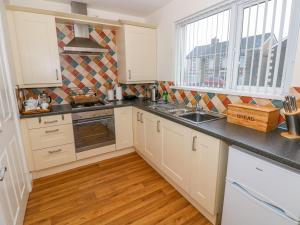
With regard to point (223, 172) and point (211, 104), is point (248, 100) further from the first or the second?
point (223, 172)

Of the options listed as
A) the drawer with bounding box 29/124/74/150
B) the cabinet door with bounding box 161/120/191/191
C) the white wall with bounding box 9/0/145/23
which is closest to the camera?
the cabinet door with bounding box 161/120/191/191

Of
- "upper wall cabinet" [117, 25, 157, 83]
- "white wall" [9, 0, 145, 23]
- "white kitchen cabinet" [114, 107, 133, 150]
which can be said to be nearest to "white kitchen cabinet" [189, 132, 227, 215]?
"white kitchen cabinet" [114, 107, 133, 150]

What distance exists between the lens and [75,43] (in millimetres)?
2434

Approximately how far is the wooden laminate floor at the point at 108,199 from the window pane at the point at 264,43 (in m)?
1.45

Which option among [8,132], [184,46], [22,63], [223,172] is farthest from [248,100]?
[22,63]

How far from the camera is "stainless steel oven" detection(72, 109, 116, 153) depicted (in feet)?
7.86

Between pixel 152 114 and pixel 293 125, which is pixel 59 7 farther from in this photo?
pixel 293 125

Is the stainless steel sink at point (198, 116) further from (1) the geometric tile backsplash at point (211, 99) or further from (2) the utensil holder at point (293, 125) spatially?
(2) the utensil holder at point (293, 125)

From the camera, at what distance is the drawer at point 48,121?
6.89 feet

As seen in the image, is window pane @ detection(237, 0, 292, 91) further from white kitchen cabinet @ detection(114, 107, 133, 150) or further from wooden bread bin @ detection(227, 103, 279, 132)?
white kitchen cabinet @ detection(114, 107, 133, 150)

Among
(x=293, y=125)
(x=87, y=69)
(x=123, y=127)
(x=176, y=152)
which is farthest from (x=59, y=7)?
(x=293, y=125)

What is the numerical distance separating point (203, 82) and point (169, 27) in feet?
3.46

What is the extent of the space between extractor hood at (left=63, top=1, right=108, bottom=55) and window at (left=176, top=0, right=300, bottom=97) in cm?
130

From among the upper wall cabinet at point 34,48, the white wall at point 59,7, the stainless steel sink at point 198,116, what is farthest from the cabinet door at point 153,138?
the white wall at point 59,7
